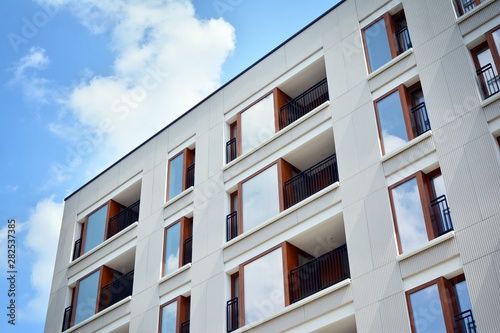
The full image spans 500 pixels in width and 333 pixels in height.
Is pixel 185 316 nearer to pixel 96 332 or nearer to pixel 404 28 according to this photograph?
pixel 96 332

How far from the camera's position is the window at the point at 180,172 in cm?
3309

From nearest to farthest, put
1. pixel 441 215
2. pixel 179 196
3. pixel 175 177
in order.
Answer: pixel 441 215 → pixel 179 196 → pixel 175 177

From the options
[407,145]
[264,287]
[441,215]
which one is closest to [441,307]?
[441,215]

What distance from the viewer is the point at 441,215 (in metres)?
22.5

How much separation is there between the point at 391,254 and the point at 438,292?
2222 millimetres

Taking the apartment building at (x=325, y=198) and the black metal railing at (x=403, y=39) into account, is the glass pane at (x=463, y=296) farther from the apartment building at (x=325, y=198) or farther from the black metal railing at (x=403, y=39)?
the black metal railing at (x=403, y=39)

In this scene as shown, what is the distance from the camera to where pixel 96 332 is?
32594mm

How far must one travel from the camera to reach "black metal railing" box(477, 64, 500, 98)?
2319 centimetres

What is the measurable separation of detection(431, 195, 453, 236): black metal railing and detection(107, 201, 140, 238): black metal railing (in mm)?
18026

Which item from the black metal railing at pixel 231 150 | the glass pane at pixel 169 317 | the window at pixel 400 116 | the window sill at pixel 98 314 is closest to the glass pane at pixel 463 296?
the window at pixel 400 116

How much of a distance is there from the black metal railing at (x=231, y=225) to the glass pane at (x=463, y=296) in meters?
10.6

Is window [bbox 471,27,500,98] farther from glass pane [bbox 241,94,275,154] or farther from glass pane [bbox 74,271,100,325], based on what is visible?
glass pane [bbox 74,271,100,325]

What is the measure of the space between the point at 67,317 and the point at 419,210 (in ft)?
64.1

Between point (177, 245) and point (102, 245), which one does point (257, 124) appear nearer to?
point (177, 245)
